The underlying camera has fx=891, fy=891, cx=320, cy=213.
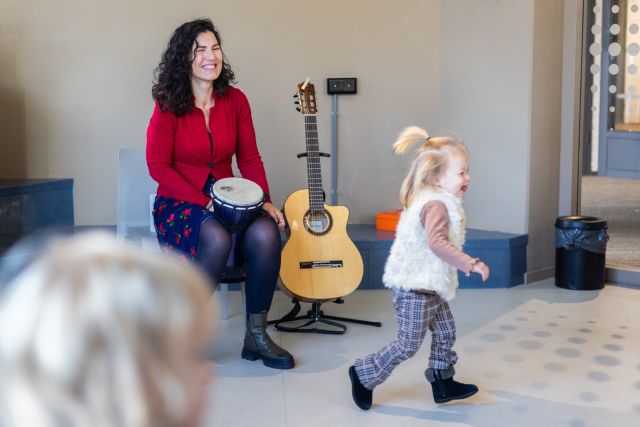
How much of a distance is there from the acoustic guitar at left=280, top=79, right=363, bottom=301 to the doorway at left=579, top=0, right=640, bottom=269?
1.72 m

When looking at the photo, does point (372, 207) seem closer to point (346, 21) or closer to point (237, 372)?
point (346, 21)

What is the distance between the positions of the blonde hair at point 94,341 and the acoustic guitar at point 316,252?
2958 mm

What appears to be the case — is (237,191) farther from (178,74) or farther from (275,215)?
(178,74)

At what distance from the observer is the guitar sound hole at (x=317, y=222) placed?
147 inches

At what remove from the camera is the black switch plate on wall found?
490 centimetres

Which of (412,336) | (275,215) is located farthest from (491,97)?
(412,336)

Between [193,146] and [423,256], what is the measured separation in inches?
46.5

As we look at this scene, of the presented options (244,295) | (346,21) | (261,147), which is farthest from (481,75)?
(244,295)

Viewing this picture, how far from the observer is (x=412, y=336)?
2760 mm

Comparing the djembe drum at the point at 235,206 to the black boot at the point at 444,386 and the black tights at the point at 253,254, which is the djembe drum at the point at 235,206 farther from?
the black boot at the point at 444,386

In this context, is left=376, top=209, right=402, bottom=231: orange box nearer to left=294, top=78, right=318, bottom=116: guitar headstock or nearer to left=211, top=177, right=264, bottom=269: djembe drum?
left=294, top=78, right=318, bottom=116: guitar headstock

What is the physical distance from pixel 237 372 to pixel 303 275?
0.56m

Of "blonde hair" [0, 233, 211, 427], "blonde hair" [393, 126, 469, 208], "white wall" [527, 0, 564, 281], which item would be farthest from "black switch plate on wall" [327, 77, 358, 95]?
"blonde hair" [0, 233, 211, 427]

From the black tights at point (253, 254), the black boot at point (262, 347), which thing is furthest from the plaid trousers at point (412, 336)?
the black tights at point (253, 254)
